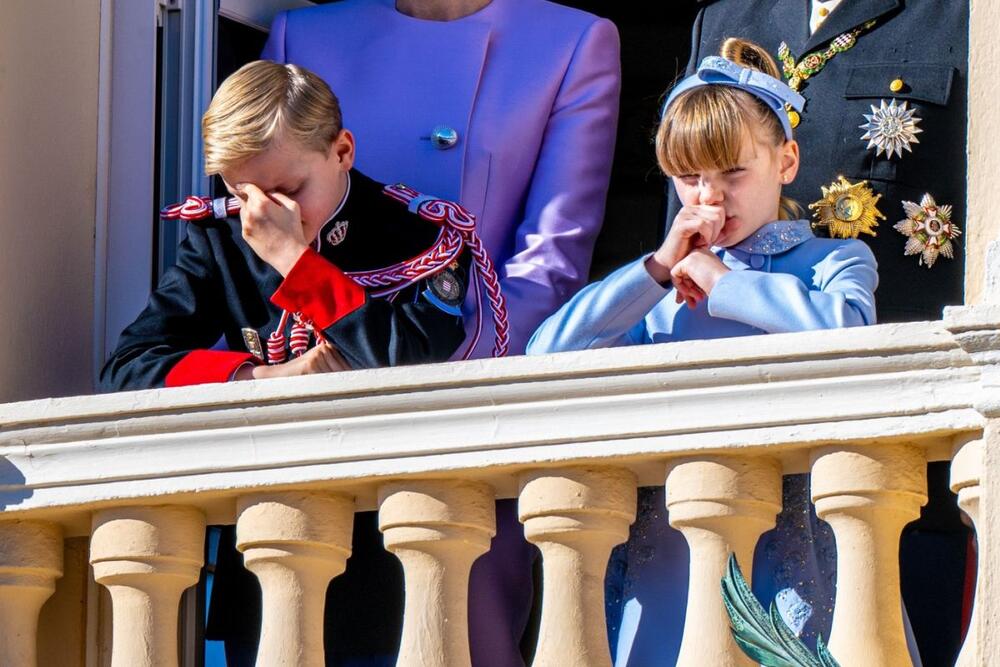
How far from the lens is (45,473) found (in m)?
4.02

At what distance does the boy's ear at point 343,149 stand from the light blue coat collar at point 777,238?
664mm

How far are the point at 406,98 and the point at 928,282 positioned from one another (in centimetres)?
98

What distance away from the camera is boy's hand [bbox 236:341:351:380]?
4.10 meters

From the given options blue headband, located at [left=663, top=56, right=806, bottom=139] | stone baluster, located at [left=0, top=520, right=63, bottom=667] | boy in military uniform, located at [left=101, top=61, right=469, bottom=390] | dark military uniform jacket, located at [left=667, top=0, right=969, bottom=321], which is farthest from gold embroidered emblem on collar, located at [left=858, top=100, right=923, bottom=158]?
stone baluster, located at [left=0, top=520, right=63, bottom=667]

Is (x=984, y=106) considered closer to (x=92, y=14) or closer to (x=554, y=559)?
(x=554, y=559)

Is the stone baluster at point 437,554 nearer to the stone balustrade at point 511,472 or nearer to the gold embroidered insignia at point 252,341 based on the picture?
the stone balustrade at point 511,472

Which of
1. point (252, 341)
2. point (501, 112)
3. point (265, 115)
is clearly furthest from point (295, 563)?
point (501, 112)

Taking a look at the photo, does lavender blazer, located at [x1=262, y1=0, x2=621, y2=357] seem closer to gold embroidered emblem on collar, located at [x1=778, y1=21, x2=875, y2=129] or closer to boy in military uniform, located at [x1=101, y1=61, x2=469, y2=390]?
boy in military uniform, located at [x1=101, y1=61, x2=469, y2=390]

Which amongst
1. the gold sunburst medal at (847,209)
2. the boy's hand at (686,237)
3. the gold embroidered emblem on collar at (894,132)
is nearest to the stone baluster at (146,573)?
the boy's hand at (686,237)

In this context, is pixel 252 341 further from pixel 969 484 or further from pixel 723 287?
pixel 969 484

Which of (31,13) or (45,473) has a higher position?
(31,13)

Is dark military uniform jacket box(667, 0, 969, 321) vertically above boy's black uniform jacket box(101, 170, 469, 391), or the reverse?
dark military uniform jacket box(667, 0, 969, 321)

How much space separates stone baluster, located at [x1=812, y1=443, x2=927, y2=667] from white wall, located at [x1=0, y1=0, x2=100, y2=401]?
5.02 feet

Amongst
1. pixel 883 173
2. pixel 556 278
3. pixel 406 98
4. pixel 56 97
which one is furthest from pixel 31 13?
pixel 883 173
